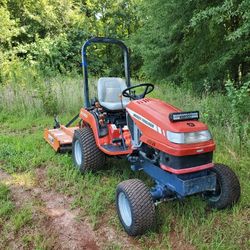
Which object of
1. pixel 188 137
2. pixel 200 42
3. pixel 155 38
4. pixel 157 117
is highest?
pixel 155 38

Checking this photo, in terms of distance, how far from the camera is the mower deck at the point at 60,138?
4.71 metres

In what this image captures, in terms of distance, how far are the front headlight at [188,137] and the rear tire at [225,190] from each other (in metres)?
0.48

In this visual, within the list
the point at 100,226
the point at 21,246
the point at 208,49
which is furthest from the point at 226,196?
the point at 208,49

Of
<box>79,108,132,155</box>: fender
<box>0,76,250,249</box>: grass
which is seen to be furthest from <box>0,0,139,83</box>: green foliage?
<box>79,108,132,155</box>: fender

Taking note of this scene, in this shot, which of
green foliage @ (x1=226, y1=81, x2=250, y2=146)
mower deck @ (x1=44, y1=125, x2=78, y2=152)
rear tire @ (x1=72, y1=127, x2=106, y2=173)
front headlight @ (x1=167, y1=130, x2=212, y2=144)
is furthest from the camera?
mower deck @ (x1=44, y1=125, x2=78, y2=152)

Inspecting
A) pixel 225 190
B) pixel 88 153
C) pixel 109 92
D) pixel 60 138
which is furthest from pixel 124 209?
pixel 60 138

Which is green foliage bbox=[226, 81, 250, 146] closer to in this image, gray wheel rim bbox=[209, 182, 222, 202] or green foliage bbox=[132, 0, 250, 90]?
gray wheel rim bbox=[209, 182, 222, 202]

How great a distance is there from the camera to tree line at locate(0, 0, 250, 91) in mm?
6781

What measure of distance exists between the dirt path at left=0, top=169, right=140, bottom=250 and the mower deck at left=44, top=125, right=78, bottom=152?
3.25 ft

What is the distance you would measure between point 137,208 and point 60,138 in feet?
7.90

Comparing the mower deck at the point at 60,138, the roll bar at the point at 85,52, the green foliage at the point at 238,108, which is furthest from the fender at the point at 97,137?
the green foliage at the point at 238,108

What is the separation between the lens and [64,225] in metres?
3.05

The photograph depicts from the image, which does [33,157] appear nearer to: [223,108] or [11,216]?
[11,216]

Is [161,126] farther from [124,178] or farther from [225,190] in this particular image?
[124,178]
